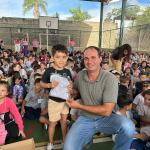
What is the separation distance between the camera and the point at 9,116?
11.3 feet

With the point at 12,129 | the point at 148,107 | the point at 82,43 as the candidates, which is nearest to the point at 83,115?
the point at 12,129

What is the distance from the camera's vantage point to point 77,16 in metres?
53.6

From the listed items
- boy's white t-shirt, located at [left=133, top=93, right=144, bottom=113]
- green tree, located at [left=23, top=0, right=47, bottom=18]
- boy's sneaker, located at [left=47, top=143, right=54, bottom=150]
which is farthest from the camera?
green tree, located at [left=23, top=0, right=47, bottom=18]

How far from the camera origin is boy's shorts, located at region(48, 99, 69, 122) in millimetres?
3439

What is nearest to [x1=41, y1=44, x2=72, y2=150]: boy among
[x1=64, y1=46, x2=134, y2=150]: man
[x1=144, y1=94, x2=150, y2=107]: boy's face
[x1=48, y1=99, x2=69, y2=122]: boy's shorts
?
[x1=48, y1=99, x2=69, y2=122]: boy's shorts

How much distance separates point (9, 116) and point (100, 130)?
1.20 metres

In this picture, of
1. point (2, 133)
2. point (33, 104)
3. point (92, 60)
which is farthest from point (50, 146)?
point (33, 104)

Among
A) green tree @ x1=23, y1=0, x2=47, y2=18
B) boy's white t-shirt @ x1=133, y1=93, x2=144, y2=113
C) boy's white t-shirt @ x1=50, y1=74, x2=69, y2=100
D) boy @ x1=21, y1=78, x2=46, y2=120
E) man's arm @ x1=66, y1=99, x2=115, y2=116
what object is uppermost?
green tree @ x1=23, y1=0, x2=47, y2=18

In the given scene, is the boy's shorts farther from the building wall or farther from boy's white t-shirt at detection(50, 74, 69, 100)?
the building wall

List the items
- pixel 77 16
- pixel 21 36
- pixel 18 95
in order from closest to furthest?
pixel 18 95 → pixel 21 36 → pixel 77 16

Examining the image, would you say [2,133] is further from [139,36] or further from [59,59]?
[139,36]

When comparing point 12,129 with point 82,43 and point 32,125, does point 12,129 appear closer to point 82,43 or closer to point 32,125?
point 32,125

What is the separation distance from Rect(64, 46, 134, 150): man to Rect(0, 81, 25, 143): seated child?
827 mm

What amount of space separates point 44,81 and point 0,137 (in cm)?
85
